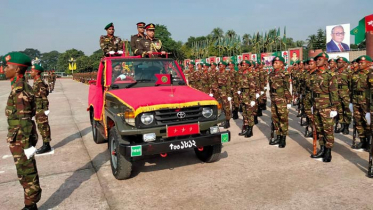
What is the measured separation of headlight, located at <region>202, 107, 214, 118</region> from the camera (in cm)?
461

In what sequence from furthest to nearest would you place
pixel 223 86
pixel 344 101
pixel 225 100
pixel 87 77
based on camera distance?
1. pixel 87 77
2. pixel 223 86
3. pixel 225 100
4. pixel 344 101

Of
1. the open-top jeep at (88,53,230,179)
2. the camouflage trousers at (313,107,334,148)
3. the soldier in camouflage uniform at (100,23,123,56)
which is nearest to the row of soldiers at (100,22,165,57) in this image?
the soldier in camouflage uniform at (100,23,123,56)

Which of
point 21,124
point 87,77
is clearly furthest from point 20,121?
point 87,77

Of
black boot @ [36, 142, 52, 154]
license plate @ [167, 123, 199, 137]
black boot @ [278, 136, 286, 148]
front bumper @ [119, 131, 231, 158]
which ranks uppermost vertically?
license plate @ [167, 123, 199, 137]

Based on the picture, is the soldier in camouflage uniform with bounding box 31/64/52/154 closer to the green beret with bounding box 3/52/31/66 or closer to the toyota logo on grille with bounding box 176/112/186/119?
the green beret with bounding box 3/52/31/66

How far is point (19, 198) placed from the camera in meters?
4.15

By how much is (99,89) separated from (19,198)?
2443 mm

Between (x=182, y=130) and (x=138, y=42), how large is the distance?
3.72 m

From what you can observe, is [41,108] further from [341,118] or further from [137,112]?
[341,118]

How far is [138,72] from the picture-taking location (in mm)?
5605

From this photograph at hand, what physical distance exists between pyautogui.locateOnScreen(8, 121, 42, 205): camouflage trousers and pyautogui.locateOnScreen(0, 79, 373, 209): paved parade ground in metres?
0.51

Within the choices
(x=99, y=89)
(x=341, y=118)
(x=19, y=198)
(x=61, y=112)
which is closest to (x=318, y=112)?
(x=341, y=118)

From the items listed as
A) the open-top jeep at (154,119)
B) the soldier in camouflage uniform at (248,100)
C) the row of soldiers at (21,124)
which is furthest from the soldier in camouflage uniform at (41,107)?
the soldier in camouflage uniform at (248,100)

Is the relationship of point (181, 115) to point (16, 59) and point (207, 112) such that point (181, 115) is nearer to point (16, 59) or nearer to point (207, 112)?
point (207, 112)
